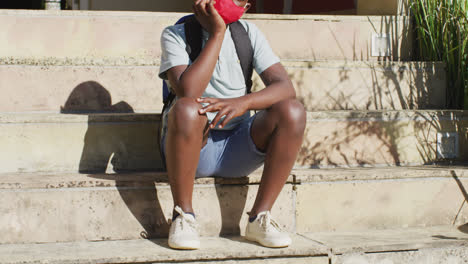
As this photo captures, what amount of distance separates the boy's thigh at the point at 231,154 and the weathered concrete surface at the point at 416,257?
499 millimetres

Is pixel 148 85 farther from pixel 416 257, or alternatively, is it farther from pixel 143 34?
pixel 416 257

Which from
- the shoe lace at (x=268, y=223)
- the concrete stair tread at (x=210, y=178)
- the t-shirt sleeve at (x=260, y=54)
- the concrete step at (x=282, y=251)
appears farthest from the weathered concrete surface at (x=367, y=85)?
the shoe lace at (x=268, y=223)

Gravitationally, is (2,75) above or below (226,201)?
above

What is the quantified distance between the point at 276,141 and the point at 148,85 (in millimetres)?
992

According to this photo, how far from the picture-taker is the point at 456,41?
11.1 feet

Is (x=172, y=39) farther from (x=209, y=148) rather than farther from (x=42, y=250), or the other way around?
(x=42, y=250)

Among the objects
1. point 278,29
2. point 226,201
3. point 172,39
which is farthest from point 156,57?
point 226,201

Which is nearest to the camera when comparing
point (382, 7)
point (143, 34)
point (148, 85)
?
point (148, 85)

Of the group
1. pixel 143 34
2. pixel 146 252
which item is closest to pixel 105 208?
pixel 146 252

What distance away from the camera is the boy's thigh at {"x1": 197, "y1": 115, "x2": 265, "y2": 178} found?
236 cm

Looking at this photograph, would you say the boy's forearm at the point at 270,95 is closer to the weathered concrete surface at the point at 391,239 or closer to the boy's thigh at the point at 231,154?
the boy's thigh at the point at 231,154

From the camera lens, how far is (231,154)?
2385mm

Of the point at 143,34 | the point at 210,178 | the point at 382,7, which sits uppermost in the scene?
the point at 382,7

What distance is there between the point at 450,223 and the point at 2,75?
2.19 metres
